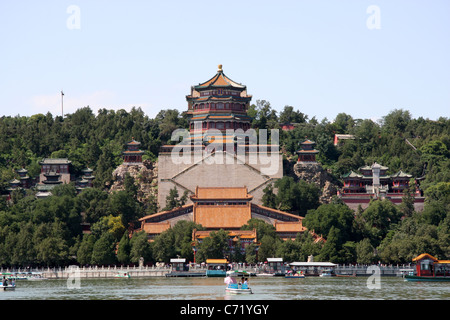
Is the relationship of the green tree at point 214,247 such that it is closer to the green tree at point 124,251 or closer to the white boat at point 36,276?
the green tree at point 124,251

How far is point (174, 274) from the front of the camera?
84000 mm

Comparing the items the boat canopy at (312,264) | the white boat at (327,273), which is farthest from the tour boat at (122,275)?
the white boat at (327,273)

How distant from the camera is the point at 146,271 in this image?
3371 inches

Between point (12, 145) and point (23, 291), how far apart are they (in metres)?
54.4

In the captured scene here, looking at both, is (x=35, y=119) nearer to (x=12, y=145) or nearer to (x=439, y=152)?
(x=12, y=145)

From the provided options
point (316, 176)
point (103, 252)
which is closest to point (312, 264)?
point (103, 252)

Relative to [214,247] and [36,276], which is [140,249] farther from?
[36,276]

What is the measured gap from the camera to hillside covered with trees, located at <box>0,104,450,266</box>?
286 feet

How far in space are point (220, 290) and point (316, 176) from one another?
39880 millimetres

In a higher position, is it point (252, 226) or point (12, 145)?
point (12, 145)

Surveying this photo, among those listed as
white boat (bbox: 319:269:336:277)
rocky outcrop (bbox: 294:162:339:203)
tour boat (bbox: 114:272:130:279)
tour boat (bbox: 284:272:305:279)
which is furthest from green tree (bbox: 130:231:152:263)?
rocky outcrop (bbox: 294:162:339:203)
